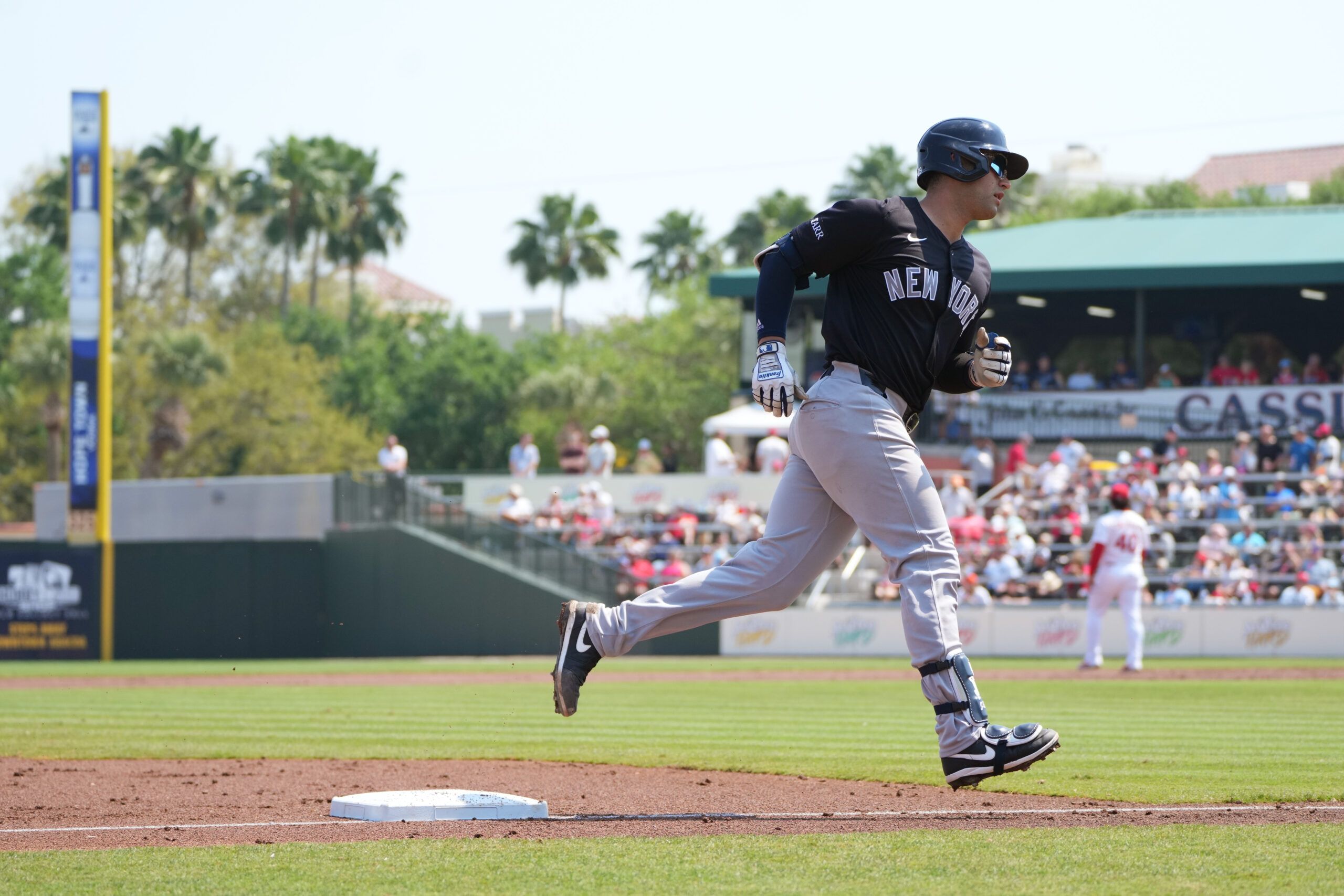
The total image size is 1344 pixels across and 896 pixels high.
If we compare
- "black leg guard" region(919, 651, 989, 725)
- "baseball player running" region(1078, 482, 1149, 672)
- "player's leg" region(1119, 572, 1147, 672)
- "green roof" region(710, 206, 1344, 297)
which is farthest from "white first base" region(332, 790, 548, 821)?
"green roof" region(710, 206, 1344, 297)

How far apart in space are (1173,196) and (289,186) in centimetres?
3166

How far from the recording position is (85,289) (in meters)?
26.9

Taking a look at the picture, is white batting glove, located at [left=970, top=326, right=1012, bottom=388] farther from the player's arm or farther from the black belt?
the player's arm

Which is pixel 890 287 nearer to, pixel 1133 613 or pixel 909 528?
pixel 909 528

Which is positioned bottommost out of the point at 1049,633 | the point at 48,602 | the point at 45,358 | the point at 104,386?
the point at 1049,633

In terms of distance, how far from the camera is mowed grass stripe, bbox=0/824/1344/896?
4309mm

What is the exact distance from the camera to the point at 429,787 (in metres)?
7.10

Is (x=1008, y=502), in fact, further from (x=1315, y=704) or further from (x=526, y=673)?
(x=1315, y=704)

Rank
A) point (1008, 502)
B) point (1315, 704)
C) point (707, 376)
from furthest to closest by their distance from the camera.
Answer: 1. point (707, 376)
2. point (1008, 502)
3. point (1315, 704)

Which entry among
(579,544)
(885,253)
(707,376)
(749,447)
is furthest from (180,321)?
(885,253)

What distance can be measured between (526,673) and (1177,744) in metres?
12.4

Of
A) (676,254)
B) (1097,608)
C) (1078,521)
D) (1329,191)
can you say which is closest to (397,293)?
(676,254)

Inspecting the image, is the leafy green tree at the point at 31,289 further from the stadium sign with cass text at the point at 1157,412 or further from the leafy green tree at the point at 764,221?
the stadium sign with cass text at the point at 1157,412

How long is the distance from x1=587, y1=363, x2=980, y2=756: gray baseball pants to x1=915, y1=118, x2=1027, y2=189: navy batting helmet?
2.72 ft
